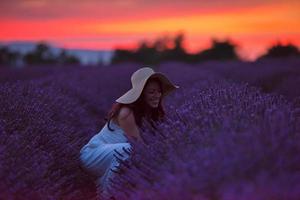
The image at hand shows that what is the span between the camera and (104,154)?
16.0 feet

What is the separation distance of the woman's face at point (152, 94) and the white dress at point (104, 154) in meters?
0.32

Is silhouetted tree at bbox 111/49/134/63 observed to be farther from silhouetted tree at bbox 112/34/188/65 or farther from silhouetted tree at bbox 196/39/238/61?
silhouetted tree at bbox 196/39/238/61

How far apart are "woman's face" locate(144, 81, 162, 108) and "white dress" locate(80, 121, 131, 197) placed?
0.32 metres

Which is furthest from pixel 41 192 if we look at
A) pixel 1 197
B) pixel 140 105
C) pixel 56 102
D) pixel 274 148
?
pixel 56 102

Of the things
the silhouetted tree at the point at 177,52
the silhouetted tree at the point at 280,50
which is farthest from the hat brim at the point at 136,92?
the silhouetted tree at the point at 177,52

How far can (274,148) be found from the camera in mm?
2916

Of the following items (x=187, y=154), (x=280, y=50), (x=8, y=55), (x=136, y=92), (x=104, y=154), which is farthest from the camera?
(x=8, y=55)

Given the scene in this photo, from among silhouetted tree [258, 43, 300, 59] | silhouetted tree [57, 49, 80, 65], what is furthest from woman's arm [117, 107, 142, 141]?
silhouetted tree [57, 49, 80, 65]

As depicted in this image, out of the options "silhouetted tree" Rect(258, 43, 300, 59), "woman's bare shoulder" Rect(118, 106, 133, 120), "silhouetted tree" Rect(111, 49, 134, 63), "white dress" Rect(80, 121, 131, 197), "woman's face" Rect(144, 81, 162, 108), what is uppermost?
"woman's face" Rect(144, 81, 162, 108)

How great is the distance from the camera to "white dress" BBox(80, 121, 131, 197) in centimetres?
475

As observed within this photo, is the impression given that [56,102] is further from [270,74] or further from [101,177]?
[270,74]

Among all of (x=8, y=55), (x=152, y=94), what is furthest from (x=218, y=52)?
(x=152, y=94)

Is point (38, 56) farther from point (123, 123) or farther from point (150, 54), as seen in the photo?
point (123, 123)

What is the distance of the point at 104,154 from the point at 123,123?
28 cm
